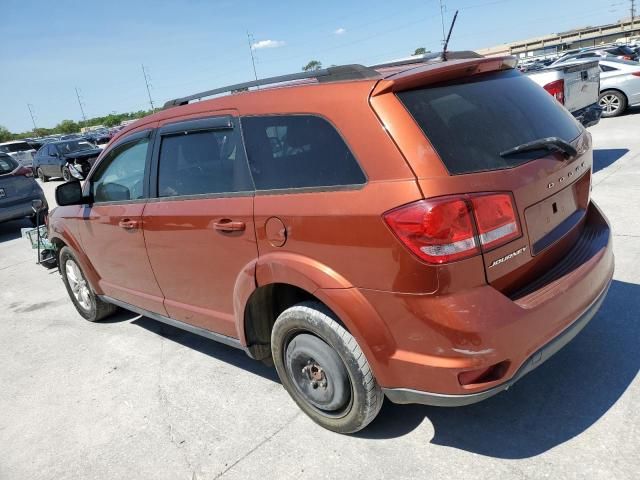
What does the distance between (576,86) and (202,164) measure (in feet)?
23.2

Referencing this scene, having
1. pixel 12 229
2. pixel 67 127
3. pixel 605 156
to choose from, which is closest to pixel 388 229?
pixel 605 156

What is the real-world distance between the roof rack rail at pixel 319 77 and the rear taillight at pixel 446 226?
72 centimetres

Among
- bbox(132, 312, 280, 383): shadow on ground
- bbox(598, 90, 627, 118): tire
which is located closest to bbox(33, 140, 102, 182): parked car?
bbox(132, 312, 280, 383): shadow on ground

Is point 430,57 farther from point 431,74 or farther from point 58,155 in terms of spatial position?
point 58,155

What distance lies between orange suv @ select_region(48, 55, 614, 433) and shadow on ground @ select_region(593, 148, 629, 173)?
579cm

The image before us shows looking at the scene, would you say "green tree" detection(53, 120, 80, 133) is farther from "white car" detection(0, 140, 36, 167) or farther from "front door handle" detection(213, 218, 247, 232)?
"front door handle" detection(213, 218, 247, 232)

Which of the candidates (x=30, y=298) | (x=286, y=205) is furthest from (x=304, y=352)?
(x=30, y=298)

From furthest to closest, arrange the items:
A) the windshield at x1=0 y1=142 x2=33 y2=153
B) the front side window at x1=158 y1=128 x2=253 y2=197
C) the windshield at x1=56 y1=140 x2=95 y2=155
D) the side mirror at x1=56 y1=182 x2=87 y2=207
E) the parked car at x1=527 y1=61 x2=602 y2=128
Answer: the windshield at x1=0 y1=142 x2=33 y2=153 → the windshield at x1=56 y1=140 x2=95 y2=155 → the parked car at x1=527 y1=61 x2=602 y2=128 → the side mirror at x1=56 y1=182 x2=87 y2=207 → the front side window at x1=158 y1=128 x2=253 y2=197

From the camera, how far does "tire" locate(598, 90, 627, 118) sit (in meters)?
12.8

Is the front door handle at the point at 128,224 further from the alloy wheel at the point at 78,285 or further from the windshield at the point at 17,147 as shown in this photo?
the windshield at the point at 17,147

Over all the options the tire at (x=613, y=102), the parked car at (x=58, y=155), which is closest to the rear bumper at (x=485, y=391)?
the tire at (x=613, y=102)

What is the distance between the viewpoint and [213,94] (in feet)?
11.2

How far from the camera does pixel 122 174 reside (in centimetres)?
398

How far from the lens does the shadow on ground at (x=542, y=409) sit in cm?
253
